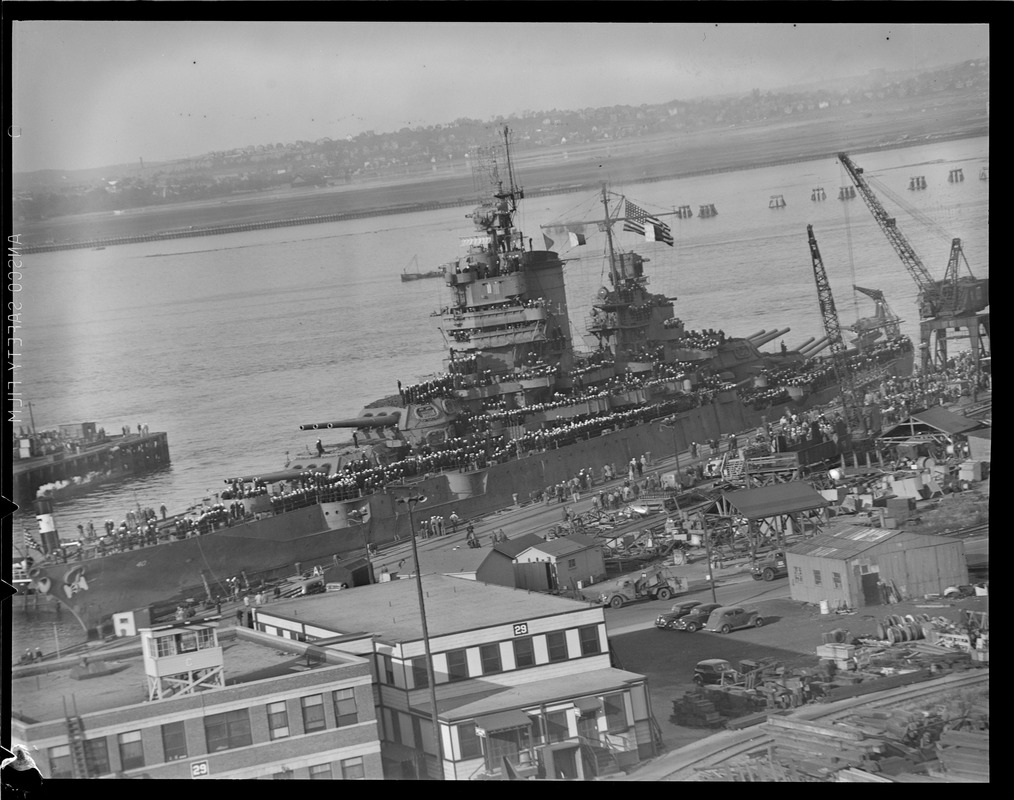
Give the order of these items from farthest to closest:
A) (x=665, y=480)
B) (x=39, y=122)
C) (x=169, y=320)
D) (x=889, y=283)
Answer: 1. (x=665, y=480)
2. (x=889, y=283)
3. (x=169, y=320)
4. (x=39, y=122)

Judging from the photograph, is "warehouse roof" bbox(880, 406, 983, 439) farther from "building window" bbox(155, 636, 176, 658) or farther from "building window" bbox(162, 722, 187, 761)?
"building window" bbox(162, 722, 187, 761)

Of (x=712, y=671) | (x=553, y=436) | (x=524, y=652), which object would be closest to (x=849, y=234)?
(x=553, y=436)

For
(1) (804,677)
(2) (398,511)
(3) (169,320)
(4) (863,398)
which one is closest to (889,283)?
(4) (863,398)

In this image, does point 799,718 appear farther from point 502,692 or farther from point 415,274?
point 415,274

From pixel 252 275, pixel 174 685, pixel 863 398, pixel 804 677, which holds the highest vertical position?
pixel 252 275

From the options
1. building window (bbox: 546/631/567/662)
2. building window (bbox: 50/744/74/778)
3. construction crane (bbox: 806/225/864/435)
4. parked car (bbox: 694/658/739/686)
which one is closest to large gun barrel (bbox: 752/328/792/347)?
construction crane (bbox: 806/225/864/435)

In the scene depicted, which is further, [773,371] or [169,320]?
[773,371]

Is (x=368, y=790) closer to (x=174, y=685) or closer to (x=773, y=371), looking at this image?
(x=174, y=685)

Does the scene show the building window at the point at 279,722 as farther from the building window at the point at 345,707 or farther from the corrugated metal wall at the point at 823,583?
the corrugated metal wall at the point at 823,583
